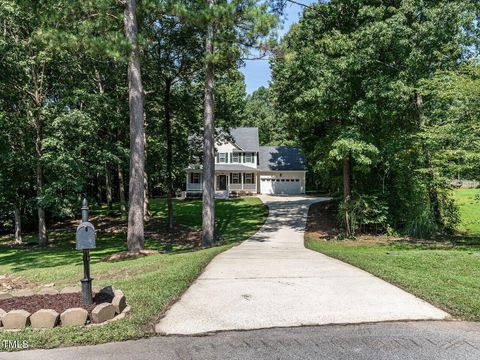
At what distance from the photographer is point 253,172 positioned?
39.1 m

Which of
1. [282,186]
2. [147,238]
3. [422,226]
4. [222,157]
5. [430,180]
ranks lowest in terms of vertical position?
[147,238]

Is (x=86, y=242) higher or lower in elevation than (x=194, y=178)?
lower

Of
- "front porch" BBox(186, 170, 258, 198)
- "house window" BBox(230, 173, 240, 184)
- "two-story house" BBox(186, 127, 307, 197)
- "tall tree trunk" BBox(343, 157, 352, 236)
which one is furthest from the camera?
"house window" BBox(230, 173, 240, 184)

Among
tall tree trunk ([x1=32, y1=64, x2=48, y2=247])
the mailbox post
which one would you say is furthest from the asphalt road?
tall tree trunk ([x1=32, y1=64, x2=48, y2=247])

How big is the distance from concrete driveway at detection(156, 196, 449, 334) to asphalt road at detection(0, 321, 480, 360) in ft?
0.76

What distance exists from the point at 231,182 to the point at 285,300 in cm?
3409

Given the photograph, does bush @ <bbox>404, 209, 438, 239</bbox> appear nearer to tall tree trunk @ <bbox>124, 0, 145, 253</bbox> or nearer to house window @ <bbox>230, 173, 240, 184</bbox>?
tall tree trunk @ <bbox>124, 0, 145, 253</bbox>

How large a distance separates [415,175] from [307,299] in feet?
41.7

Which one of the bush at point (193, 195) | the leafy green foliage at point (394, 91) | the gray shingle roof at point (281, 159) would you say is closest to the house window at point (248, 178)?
the gray shingle roof at point (281, 159)

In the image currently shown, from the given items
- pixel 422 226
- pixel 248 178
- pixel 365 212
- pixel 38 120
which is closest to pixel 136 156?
pixel 38 120

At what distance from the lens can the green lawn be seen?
3.98m

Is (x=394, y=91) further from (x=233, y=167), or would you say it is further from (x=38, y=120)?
(x=233, y=167)

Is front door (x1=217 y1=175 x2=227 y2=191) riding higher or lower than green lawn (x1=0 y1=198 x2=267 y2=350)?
higher

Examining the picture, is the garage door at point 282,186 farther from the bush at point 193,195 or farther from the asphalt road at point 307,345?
the asphalt road at point 307,345
